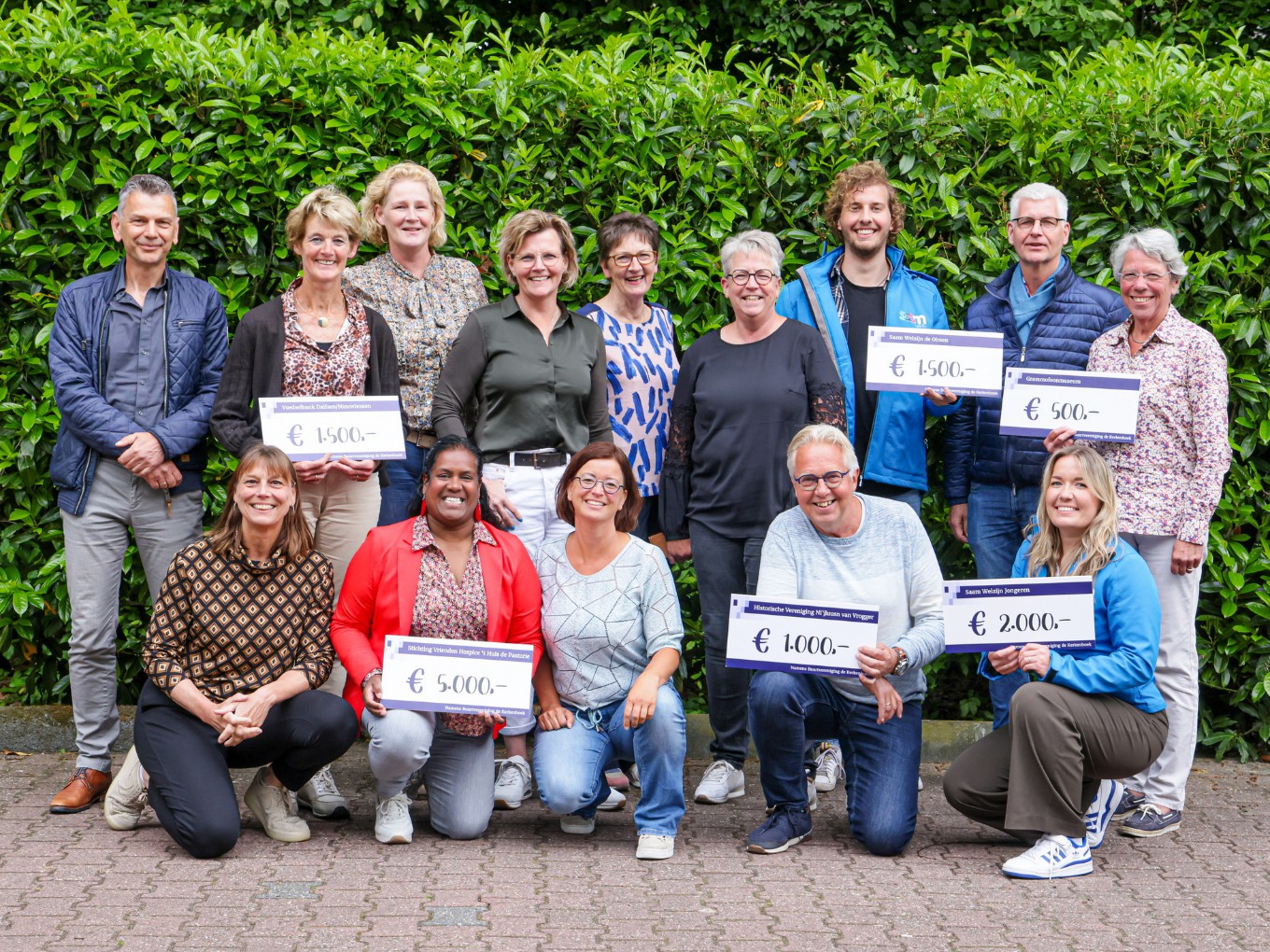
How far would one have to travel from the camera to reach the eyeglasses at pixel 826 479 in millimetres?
5082

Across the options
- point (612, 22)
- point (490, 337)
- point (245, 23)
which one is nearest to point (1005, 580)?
point (490, 337)

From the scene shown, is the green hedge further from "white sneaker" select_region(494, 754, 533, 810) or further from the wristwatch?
"white sneaker" select_region(494, 754, 533, 810)

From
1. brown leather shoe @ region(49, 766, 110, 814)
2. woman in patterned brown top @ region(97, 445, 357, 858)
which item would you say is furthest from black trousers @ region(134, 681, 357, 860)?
brown leather shoe @ region(49, 766, 110, 814)

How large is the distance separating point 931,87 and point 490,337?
2.40m

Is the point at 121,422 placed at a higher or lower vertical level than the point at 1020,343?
lower

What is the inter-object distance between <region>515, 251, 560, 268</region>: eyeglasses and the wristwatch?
2085 millimetres

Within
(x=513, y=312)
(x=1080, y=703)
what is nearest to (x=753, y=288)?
(x=513, y=312)

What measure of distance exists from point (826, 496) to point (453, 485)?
4.49ft

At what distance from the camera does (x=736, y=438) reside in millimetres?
5641

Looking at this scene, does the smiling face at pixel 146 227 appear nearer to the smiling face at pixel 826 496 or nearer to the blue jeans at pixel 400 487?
the blue jeans at pixel 400 487

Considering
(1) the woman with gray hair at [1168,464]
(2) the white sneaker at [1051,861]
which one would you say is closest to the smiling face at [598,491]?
(1) the woman with gray hair at [1168,464]

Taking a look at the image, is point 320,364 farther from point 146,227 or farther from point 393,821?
point 393,821

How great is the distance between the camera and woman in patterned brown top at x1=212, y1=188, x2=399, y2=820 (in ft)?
18.2

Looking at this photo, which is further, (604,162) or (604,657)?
(604,162)
